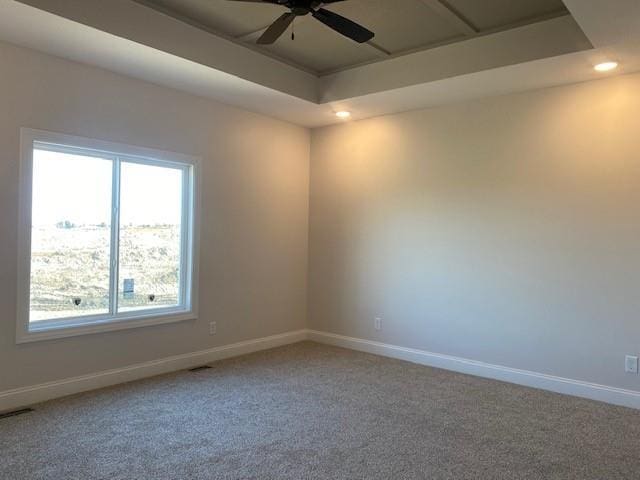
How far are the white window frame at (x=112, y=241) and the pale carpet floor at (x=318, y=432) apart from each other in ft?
1.74

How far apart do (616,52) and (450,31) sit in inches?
46.5

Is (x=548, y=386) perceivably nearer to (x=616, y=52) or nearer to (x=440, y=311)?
(x=440, y=311)

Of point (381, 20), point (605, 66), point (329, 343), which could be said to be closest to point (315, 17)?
point (381, 20)

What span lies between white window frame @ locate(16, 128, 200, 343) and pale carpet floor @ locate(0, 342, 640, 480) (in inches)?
20.9

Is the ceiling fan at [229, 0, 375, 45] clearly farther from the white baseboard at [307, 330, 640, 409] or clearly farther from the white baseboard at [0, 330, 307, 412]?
the white baseboard at [307, 330, 640, 409]

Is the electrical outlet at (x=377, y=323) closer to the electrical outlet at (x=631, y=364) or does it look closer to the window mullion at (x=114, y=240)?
the electrical outlet at (x=631, y=364)

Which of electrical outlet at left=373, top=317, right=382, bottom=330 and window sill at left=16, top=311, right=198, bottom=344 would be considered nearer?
window sill at left=16, top=311, right=198, bottom=344

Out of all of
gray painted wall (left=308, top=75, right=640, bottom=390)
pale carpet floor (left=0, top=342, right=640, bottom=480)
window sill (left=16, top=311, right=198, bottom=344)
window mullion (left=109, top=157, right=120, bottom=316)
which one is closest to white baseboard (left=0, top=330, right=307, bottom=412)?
pale carpet floor (left=0, top=342, right=640, bottom=480)

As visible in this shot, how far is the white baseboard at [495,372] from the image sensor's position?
3.84 metres

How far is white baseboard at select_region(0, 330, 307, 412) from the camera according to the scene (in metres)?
3.53

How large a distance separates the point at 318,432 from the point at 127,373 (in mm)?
1911

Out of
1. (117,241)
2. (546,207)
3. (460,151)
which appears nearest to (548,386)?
(546,207)

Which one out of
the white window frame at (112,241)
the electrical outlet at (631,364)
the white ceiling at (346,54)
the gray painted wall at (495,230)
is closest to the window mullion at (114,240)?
the white window frame at (112,241)

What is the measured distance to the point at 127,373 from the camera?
4152mm
